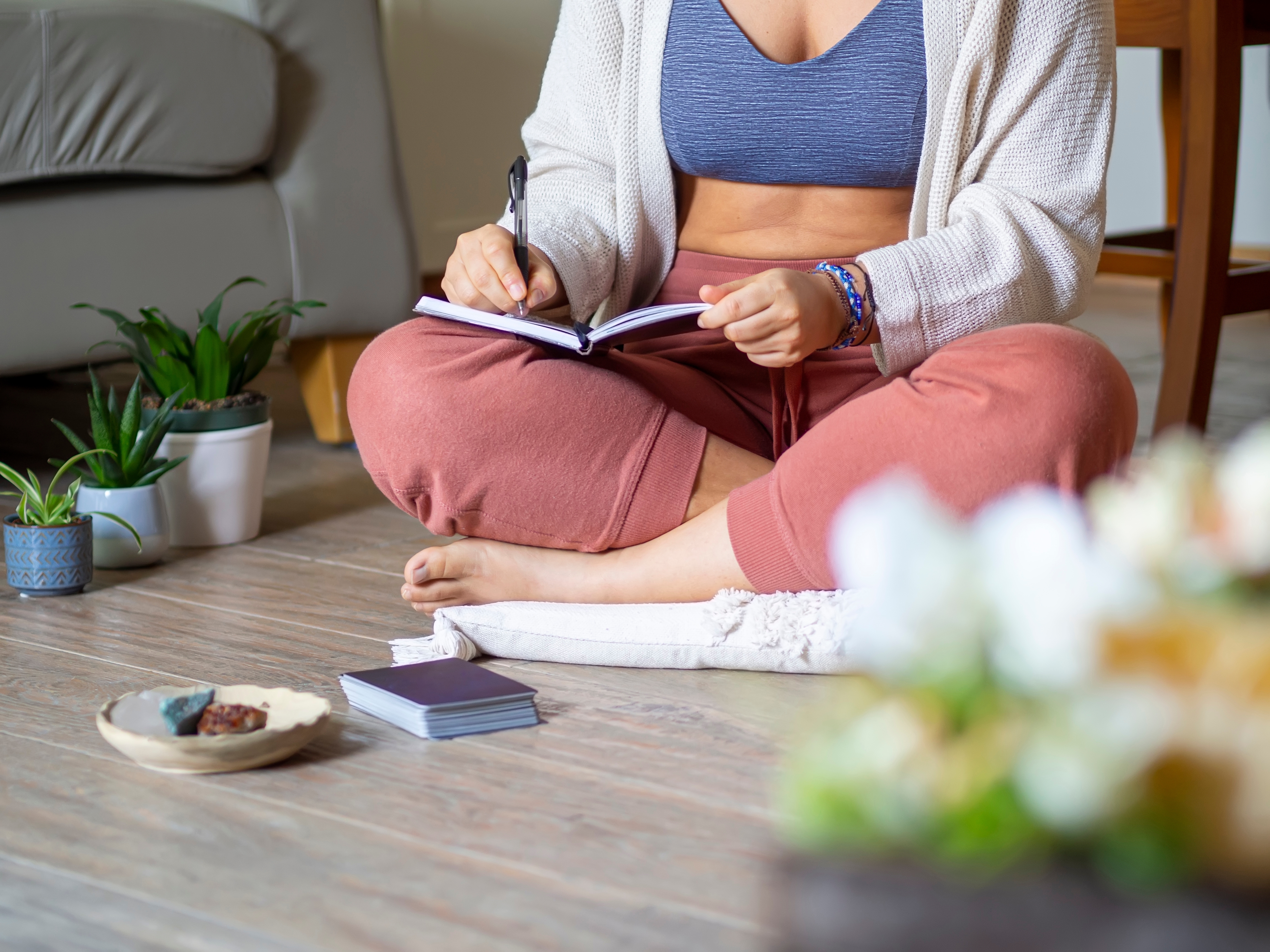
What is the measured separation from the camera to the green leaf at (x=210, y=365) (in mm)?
1553

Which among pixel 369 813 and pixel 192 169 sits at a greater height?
pixel 192 169

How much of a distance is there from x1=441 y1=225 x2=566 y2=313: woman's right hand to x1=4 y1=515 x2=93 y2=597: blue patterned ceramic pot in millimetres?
442

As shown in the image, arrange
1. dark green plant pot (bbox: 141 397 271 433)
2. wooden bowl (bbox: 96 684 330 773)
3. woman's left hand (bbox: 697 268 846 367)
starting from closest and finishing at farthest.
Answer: wooden bowl (bbox: 96 684 330 773) → woman's left hand (bbox: 697 268 846 367) → dark green plant pot (bbox: 141 397 271 433)

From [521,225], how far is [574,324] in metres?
0.10

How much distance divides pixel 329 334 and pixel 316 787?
1163 millimetres

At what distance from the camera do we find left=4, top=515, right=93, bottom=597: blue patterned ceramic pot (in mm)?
1323

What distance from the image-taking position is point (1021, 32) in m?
1.20

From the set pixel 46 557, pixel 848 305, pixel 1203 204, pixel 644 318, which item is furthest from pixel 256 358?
pixel 1203 204

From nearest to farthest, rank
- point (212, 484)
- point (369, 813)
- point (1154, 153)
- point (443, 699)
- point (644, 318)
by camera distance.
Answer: point (369, 813) → point (443, 699) → point (644, 318) → point (212, 484) → point (1154, 153)

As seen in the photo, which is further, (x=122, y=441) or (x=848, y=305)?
(x=122, y=441)

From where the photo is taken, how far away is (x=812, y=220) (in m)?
1.28

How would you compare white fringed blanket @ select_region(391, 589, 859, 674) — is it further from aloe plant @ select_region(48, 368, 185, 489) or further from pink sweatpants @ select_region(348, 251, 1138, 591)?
aloe plant @ select_region(48, 368, 185, 489)

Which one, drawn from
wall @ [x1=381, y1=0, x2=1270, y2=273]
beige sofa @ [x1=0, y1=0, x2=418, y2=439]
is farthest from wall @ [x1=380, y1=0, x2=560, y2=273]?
beige sofa @ [x1=0, y1=0, x2=418, y2=439]

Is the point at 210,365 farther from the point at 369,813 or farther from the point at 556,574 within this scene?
the point at 369,813
